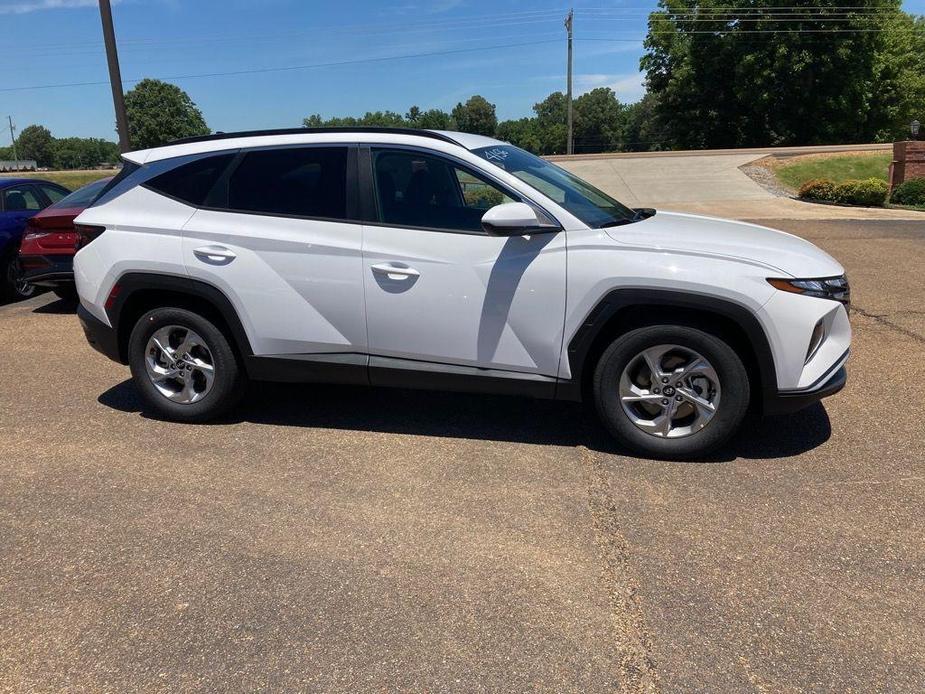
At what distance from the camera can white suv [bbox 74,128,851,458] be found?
3.78 meters

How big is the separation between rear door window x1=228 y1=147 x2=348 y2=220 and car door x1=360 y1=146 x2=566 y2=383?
215mm

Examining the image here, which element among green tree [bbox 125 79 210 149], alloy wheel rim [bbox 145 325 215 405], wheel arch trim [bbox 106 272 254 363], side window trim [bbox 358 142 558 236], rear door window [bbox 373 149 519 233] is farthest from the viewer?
green tree [bbox 125 79 210 149]

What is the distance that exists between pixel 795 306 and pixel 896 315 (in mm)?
4306

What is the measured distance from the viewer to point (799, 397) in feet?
12.3

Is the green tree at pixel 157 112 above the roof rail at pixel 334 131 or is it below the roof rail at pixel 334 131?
above

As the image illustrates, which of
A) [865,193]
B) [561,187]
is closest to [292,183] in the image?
[561,187]

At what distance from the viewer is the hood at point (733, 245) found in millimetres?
3770

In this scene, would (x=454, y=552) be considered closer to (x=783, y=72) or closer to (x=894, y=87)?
(x=783, y=72)

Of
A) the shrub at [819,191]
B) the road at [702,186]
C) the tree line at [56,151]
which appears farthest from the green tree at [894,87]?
the tree line at [56,151]

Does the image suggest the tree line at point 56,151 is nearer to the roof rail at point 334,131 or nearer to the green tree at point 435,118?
the green tree at point 435,118

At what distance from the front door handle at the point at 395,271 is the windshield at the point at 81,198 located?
17.0 feet

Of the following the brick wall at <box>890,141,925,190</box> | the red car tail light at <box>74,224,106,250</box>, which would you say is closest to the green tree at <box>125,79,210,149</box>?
the brick wall at <box>890,141,925,190</box>

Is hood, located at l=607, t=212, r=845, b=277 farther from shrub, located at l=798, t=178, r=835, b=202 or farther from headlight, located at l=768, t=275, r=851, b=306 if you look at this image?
shrub, located at l=798, t=178, r=835, b=202

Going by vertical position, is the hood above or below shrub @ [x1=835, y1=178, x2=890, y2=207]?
above
